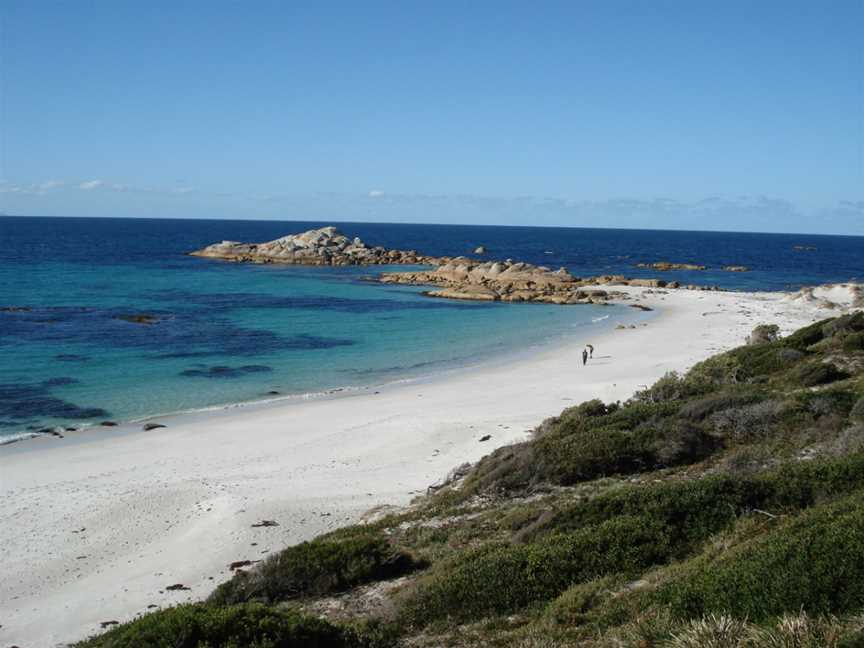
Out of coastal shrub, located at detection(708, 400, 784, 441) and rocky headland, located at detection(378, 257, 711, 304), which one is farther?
rocky headland, located at detection(378, 257, 711, 304)

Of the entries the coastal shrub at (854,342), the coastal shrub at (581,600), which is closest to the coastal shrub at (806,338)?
the coastal shrub at (854,342)

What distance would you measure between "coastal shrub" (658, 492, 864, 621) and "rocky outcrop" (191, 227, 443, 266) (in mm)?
84753

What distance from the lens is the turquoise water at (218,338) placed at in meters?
27.5

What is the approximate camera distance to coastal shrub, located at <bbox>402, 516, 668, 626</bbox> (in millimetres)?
8273

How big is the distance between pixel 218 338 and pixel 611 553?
33.6 metres

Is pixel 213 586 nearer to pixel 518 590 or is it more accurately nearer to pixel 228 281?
pixel 518 590

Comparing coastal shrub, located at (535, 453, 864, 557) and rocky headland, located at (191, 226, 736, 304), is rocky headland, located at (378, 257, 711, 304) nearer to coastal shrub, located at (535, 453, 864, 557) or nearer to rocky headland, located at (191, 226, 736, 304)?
rocky headland, located at (191, 226, 736, 304)

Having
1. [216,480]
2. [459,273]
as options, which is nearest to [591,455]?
[216,480]

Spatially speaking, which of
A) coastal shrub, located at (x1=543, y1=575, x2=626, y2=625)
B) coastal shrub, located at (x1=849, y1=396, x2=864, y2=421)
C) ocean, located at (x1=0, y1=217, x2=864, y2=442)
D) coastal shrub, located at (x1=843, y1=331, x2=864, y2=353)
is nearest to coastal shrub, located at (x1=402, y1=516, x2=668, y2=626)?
coastal shrub, located at (x1=543, y1=575, x2=626, y2=625)

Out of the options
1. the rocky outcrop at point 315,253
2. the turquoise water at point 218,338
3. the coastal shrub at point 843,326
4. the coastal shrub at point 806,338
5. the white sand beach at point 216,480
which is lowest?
the white sand beach at point 216,480

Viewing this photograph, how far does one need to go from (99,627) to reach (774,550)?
31.7 ft

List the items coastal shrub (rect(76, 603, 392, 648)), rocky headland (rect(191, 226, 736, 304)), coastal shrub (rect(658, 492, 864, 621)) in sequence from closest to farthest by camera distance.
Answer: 1. coastal shrub (rect(658, 492, 864, 621))
2. coastal shrub (rect(76, 603, 392, 648))
3. rocky headland (rect(191, 226, 736, 304))

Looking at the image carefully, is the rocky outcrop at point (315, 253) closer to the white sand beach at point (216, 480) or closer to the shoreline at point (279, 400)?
the shoreline at point (279, 400)

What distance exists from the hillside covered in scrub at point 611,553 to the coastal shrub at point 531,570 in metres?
0.02
